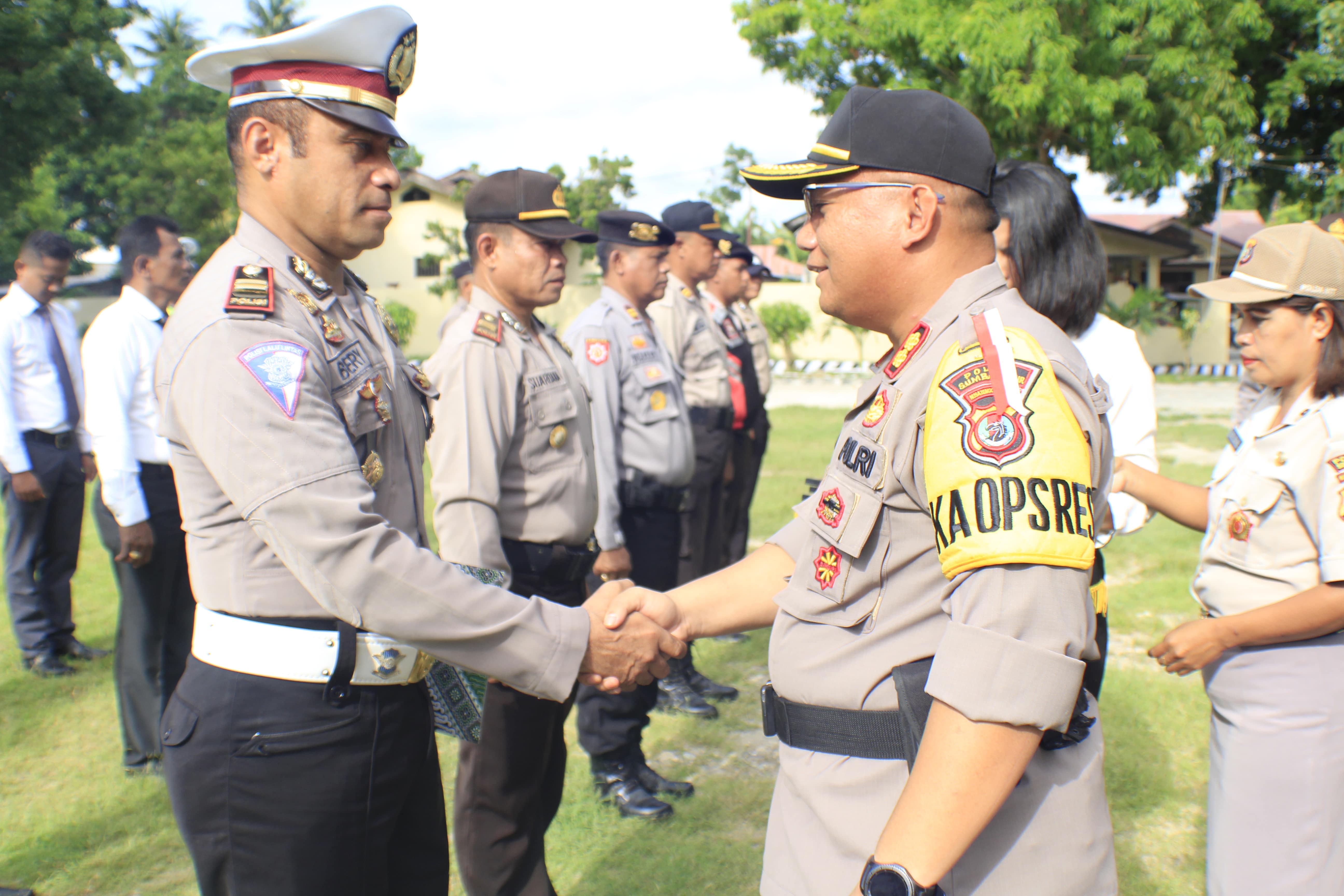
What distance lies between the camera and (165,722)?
1.81 metres

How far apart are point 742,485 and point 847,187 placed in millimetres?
4711

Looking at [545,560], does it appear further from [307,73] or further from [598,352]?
[307,73]

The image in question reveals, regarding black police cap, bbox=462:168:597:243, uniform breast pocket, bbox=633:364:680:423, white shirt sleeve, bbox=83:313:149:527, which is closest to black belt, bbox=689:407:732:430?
uniform breast pocket, bbox=633:364:680:423

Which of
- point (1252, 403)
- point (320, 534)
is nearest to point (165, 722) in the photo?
point (320, 534)

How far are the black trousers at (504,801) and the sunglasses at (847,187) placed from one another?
176 centimetres

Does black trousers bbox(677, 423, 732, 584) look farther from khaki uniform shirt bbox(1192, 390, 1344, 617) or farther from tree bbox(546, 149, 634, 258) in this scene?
tree bbox(546, 149, 634, 258)

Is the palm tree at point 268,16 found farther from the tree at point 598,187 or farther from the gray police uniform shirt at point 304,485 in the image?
the gray police uniform shirt at point 304,485

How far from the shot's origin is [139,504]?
373cm

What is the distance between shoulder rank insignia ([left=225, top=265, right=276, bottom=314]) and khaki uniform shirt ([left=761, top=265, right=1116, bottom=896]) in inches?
41.8

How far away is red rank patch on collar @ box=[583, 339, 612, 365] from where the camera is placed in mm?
4199

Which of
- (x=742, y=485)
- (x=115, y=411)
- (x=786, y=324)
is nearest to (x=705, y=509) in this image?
(x=742, y=485)

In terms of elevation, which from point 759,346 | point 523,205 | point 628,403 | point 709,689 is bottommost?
point 709,689

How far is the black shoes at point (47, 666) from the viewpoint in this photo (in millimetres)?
4836

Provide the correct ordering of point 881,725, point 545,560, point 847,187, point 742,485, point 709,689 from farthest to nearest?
1. point 742,485
2. point 709,689
3. point 545,560
4. point 847,187
5. point 881,725
